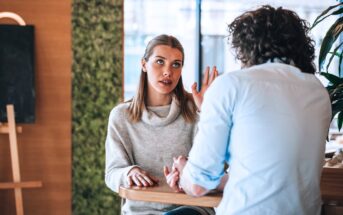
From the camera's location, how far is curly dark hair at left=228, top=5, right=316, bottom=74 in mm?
1689

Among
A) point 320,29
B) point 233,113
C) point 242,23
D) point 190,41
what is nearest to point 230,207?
point 233,113

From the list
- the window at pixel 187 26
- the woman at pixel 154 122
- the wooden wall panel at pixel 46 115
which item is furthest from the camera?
the window at pixel 187 26

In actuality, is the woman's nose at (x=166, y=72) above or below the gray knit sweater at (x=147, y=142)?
above

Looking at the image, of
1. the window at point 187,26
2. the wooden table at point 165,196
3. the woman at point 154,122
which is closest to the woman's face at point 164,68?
the woman at point 154,122

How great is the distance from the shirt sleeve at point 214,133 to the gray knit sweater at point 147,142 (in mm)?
719

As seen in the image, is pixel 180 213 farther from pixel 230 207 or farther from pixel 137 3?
pixel 137 3

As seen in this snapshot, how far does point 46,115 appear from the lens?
13.4 feet

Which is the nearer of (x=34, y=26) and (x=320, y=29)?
(x=34, y=26)

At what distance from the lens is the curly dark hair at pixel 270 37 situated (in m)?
1.69

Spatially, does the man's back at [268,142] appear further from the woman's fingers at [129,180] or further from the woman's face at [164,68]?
the woman's face at [164,68]

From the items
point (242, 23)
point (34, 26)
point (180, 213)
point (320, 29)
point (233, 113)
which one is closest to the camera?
point (233, 113)

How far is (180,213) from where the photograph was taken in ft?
7.02

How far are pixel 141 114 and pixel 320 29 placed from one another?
3732mm

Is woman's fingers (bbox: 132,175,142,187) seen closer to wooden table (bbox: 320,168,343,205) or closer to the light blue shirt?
the light blue shirt
